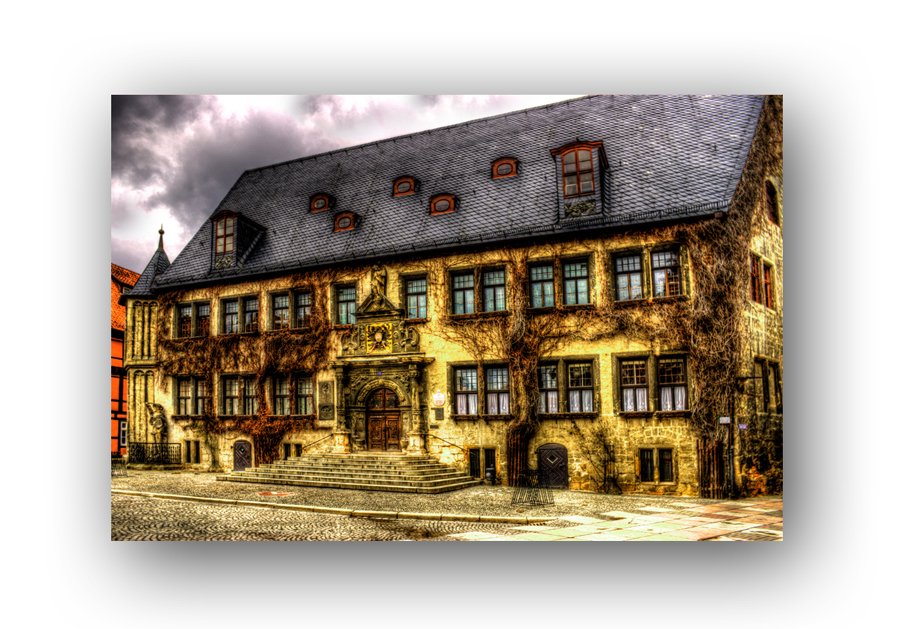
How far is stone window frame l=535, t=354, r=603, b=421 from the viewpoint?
1141cm

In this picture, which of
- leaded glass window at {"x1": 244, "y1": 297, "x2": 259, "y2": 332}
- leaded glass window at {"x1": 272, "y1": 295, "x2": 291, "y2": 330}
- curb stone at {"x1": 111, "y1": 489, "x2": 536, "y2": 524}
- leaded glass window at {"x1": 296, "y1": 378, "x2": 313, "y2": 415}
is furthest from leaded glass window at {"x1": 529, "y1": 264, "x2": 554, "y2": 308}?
leaded glass window at {"x1": 244, "y1": 297, "x2": 259, "y2": 332}

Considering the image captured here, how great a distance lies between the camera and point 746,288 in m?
9.94

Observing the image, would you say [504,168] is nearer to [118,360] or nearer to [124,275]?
[124,275]

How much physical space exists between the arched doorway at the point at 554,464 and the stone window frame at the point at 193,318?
6513 millimetres

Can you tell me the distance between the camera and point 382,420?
42.3 feet

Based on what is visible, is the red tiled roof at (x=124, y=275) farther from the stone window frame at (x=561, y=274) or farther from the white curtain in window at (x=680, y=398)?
the white curtain in window at (x=680, y=398)

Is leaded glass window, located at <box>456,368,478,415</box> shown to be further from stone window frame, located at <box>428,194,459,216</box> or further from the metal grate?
stone window frame, located at <box>428,194,459,216</box>

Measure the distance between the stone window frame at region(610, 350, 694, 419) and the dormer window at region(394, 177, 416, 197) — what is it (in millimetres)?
4527

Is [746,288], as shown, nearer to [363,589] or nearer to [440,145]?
[440,145]

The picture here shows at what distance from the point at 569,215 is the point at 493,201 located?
52.0 inches

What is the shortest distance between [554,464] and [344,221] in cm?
568

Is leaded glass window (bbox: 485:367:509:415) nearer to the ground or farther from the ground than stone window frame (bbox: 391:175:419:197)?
nearer to the ground

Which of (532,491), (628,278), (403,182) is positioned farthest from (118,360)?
(628,278)
